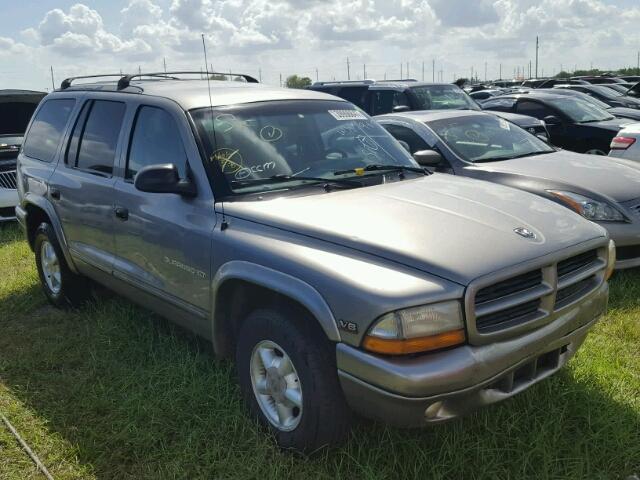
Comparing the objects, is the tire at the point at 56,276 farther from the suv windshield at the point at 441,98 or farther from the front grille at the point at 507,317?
the suv windshield at the point at 441,98

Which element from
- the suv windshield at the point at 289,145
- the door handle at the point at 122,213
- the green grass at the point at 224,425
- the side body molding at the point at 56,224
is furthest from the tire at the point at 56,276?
the suv windshield at the point at 289,145

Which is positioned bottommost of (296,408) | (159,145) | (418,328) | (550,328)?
(296,408)

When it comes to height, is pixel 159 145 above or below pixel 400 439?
above

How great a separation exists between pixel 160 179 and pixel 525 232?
183 cm

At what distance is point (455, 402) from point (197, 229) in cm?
161

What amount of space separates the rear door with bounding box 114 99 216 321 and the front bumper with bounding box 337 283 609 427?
1124mm

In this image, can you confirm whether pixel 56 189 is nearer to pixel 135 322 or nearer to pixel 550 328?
pixel 135 322

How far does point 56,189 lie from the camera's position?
4.81m

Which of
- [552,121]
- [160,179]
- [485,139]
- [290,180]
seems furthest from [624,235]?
[552,121]

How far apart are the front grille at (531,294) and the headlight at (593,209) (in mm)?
2156

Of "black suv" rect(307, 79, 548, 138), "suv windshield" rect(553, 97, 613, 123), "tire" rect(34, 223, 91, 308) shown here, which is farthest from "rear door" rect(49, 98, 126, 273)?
"suv windshield" rect(553, 97, 613, 123)

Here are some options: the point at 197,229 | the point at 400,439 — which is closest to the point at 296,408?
the point at 400,439

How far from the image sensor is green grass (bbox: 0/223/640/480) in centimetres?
291

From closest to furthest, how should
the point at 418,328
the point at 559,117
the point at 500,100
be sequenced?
the point at 418,328 → the point at 559,117 → the point at 500,100
